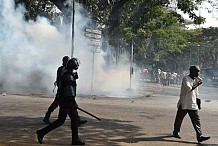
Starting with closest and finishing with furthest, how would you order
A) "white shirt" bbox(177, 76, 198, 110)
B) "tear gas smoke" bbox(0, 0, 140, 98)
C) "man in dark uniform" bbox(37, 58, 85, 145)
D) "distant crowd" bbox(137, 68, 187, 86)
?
"man in dark uniform" bbox(37, 58, 85, 145)
"white shirt" bbox(177, 76, 198, 110)
"tear gas smoke" bbox(0, 0, 140, 98)
"distant crowd" bbox(137, 68, 187, 86)

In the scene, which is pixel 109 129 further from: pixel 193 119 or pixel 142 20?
pixel 142 20

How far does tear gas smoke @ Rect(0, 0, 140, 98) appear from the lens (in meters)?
22.6

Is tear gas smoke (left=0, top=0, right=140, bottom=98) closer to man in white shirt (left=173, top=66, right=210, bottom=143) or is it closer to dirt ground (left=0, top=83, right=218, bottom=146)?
dirt ground (left=0, top=83, right=218, bottom=146)

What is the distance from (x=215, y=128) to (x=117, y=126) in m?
2.41

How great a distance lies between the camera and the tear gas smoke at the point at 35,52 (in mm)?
22625

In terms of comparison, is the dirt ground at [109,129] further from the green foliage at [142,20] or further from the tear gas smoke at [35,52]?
the tear gas smoke at [35,52]

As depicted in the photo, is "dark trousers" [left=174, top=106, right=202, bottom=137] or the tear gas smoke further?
the tear gas smoke

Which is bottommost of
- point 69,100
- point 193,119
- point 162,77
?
point 193,119

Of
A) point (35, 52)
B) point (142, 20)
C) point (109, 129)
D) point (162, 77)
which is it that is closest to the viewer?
point (109, 129)

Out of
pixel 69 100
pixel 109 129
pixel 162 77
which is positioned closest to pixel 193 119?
pixel 109 129

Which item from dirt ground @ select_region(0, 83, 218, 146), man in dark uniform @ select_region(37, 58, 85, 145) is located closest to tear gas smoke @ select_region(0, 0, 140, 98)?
dirt ground @ select_region(0, 83, 218, 146)

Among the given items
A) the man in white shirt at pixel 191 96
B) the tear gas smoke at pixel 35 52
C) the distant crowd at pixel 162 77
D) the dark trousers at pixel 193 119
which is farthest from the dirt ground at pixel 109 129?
the distant crowd at pixel 162 77

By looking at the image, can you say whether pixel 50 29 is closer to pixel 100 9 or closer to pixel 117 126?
pixel 100 9

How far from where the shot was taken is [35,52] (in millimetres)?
23625
